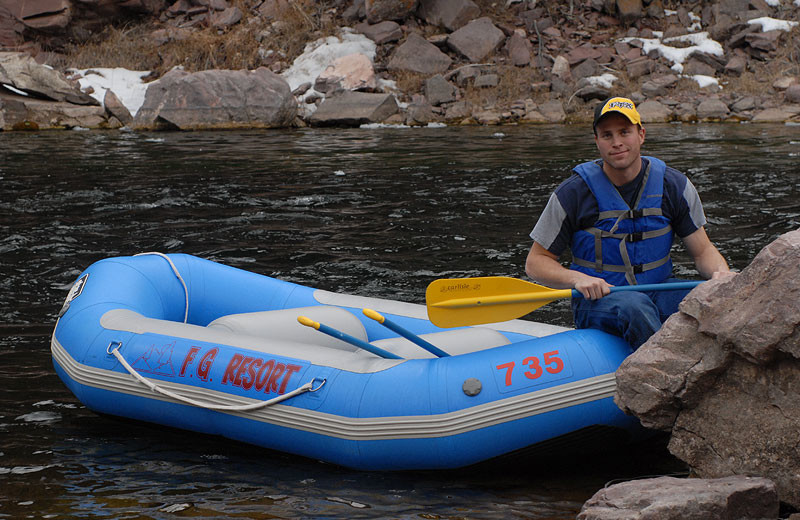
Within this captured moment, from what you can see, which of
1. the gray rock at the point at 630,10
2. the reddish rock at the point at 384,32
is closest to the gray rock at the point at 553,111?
the gray rock at the point at 630,10

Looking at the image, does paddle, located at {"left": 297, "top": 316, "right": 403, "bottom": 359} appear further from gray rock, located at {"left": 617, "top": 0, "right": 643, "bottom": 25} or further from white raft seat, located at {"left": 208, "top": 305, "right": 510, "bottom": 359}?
gray rock, located at {"left": 617, "top": 0, "right": 643, "bottom": 25}

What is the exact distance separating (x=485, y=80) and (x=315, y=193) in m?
8.18

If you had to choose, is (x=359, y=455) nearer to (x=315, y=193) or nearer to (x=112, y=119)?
(x=315, y=193)

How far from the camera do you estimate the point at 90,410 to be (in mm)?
3736

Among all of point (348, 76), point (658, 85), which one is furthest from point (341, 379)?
point (658, 85)

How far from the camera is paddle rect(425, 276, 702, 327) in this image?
3.32m

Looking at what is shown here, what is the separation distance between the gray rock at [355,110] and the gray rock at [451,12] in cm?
266

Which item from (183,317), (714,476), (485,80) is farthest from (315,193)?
(485,80)

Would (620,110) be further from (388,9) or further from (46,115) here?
(388,9)

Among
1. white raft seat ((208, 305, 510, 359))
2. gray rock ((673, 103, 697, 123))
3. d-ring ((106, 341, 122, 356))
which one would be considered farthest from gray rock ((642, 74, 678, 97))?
d-ring ((106, 341, 122, 356))

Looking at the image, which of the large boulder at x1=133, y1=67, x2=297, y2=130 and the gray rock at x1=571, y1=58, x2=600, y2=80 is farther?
the gray rock at x1=571, y1=58, x2=600, y2=80

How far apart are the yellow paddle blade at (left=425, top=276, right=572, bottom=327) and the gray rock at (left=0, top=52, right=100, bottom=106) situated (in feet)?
46.6

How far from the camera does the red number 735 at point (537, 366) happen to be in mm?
3066

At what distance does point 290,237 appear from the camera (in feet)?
22.3
